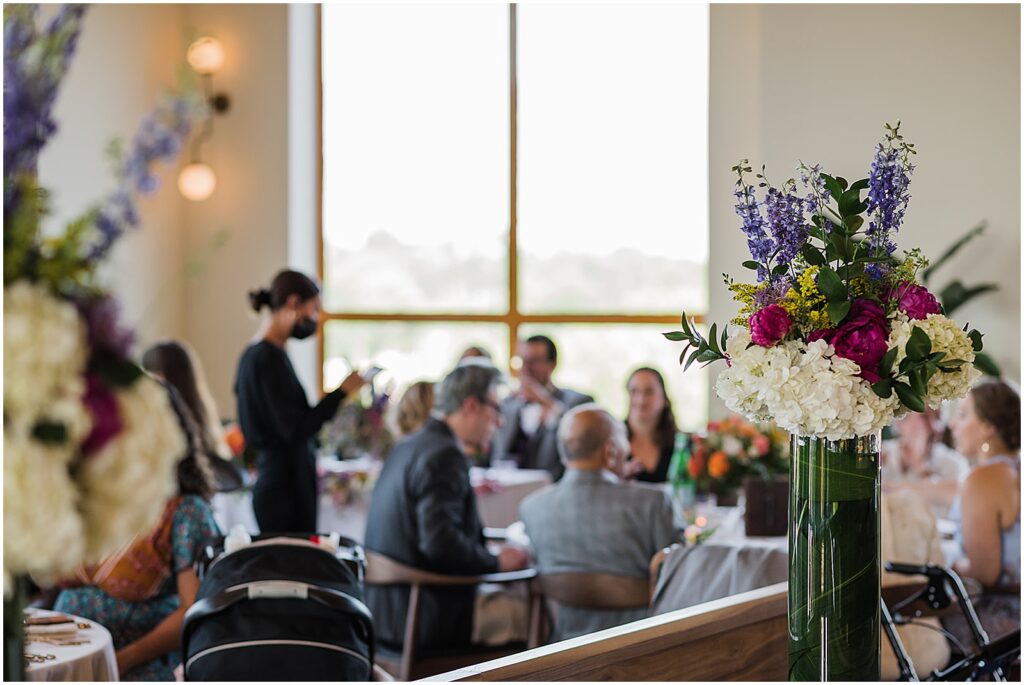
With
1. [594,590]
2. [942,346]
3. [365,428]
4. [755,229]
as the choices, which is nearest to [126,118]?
[365,428]

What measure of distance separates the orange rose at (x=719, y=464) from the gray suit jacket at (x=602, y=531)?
2.30 feet

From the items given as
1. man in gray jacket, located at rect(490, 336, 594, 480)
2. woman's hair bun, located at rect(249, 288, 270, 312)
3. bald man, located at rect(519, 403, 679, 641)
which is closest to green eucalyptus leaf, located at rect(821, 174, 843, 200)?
bald man, located at rect(519, 403, 679, 641)

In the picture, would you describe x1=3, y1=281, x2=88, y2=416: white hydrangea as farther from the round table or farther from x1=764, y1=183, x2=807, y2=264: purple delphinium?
the round table

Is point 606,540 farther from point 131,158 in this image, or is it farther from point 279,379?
point 131,158

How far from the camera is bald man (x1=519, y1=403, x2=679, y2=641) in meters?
3.92

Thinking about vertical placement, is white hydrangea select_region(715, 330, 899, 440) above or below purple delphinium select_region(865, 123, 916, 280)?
below

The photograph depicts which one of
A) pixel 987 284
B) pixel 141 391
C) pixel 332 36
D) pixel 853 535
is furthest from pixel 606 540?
pixel 332 36

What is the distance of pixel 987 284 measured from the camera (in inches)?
256

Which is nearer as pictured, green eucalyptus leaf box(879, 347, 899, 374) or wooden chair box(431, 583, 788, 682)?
green eucalyptus leaf box(879, 347, 899, 374)

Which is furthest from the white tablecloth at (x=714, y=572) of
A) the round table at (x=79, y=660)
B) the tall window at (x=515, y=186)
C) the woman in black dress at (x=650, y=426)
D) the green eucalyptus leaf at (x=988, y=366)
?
the tall window at (x=515, y=186)

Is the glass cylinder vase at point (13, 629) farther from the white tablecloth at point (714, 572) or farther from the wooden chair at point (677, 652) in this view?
the white tablecloth at point (714, 572)

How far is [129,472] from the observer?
892mm

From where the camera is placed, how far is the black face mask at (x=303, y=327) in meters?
4.69

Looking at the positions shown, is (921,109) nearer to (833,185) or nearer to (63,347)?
(833,185)
